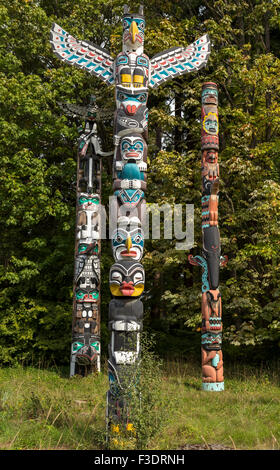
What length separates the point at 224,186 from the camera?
13.2 meters

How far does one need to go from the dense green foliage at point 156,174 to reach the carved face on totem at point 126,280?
5.26 metres

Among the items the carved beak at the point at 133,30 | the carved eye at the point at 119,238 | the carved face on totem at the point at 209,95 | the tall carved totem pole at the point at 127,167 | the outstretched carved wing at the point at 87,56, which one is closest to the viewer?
the tall carved totem pole at the point at 127,167

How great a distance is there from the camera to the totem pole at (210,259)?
369 inches

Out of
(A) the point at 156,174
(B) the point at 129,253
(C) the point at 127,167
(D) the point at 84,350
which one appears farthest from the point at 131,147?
(A) the point at 156,174

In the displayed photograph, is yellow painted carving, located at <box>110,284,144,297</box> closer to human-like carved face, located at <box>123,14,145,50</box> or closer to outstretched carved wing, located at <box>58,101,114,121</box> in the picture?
human-like carved face, located at <box>123,14,145,50</box>

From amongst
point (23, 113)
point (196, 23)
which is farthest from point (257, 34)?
point (23, 113)

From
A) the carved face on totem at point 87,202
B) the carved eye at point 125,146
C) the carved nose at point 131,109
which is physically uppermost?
the carved nose at point 131,109

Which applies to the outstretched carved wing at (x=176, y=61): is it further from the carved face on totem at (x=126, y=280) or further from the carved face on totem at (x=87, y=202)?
the carved face on totem at (x=126, y=280)

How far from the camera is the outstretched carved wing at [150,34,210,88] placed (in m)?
8.93

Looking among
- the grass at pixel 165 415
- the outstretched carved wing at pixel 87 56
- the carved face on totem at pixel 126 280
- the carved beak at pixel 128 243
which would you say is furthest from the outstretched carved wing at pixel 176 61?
the grass at pixel 165 415

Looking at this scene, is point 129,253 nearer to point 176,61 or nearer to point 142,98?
point 142,98

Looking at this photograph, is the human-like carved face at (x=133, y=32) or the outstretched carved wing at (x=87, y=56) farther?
the outstretched carved wing at (x=87, y=56)

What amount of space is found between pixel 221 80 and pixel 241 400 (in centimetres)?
919
